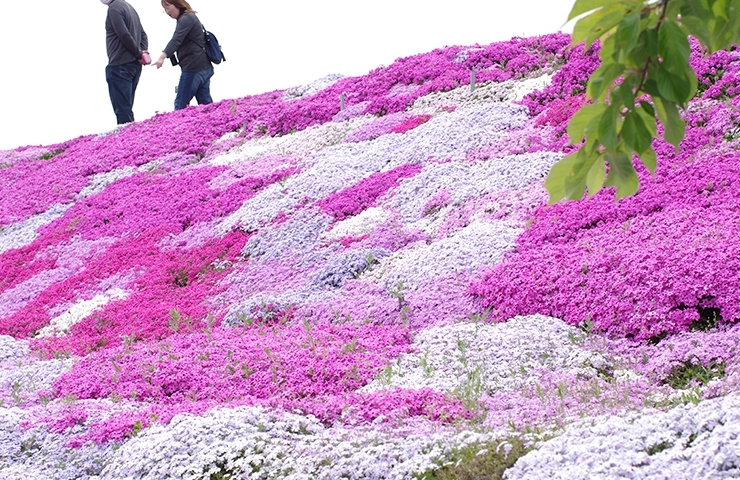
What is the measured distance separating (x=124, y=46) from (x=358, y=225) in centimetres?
1776

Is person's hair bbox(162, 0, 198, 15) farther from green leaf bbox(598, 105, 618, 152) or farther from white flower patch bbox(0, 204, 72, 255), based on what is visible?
green leaf bbox(598, 105, 618, 152)

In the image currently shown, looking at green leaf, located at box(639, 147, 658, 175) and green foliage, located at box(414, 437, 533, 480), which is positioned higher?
green leaf, located at box(639, 147, 658, 175)

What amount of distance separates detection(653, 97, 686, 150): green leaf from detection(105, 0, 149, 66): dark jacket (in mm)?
28845

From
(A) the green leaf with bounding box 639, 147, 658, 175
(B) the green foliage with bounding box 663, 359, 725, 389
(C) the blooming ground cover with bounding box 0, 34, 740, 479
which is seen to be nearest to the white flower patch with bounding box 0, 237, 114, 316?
(C) the blooming ground cover with bounding box 0, 34, 740, 479

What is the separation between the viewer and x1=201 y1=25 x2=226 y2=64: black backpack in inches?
1237

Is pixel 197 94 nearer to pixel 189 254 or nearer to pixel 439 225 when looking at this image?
pixel 189 254

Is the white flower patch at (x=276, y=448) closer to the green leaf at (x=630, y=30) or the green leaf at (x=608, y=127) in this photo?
the green leaf at (x=608, y=127)

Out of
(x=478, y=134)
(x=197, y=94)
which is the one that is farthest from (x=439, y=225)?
(x=197, y=94)

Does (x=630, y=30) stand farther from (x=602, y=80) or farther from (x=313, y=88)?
(x=313, y=88)

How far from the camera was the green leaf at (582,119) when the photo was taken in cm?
552

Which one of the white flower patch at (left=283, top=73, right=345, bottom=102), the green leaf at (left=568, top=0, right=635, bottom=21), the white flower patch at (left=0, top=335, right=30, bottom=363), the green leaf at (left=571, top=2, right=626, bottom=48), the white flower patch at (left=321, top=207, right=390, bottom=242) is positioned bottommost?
the white flower patch at (left=0, top=335, right=30, bottom=363)

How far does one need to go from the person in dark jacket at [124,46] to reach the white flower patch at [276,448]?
24357mm

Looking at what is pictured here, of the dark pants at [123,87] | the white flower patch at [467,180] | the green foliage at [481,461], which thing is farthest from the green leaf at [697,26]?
the dark pants at [123,87]

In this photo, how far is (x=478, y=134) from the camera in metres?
21.5
